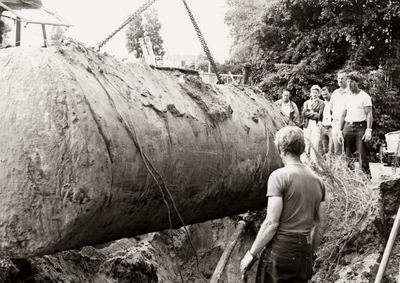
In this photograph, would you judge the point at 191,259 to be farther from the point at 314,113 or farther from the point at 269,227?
the point at 314,113

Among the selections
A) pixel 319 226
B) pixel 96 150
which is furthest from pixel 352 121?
pixel 96 150

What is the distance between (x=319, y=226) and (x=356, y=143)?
4387mm

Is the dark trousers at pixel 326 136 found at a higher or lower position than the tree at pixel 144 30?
lower

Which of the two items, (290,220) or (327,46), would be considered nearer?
(290,220)

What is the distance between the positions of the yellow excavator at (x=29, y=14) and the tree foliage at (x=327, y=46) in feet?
28.7

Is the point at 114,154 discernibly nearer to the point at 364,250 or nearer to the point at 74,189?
the point at 74,189

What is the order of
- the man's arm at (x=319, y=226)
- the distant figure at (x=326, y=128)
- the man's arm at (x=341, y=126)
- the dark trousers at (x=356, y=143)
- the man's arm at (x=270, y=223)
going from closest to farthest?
the man's arm at (x=270, y=223) < the man's arm at (x=319, y=226) < the dark trousers at (x=356, y=143) < the man's arm at (x=341, y=126) < the distant figure at (x=326, y=128)

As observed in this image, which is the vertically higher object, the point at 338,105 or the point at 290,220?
the point at 338,105

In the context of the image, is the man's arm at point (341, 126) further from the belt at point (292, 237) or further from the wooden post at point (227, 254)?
the belt at point (292, 237)

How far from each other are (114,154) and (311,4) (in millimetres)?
17237

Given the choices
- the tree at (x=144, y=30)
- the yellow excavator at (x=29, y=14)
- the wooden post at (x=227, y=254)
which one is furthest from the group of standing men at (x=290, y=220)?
the tree at (x=144, y=30)

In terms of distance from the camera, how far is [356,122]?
26.6 ft

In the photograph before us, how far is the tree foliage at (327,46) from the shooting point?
18016mm

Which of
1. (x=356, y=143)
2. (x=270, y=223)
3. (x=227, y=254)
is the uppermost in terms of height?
(x=356, y=143)
